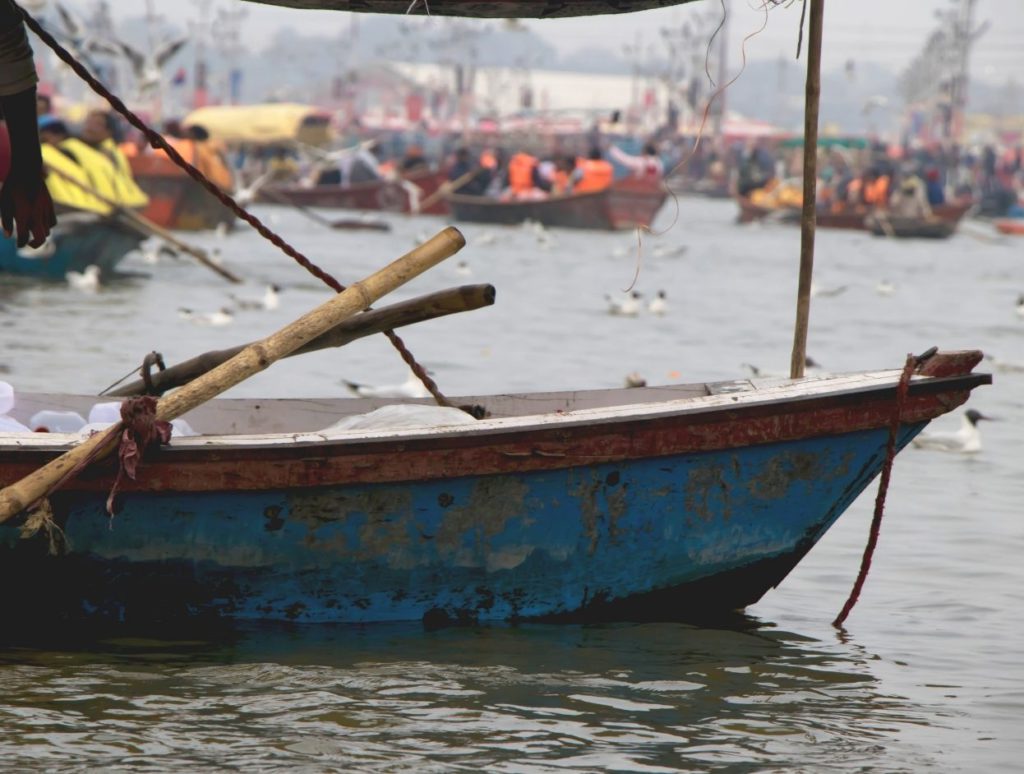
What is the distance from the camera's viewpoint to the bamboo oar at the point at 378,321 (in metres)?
6.53

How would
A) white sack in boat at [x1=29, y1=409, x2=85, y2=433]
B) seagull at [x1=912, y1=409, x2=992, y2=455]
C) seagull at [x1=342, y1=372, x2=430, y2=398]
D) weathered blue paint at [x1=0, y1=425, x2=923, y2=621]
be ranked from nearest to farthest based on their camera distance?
1. weathered blue paint at [x1=0, y1=425, x2=923, y2=621]
2. white sack in boat at [x1=29, y1=409, x2=85, y2=433]
3. seagull at [x1=912, y1=409, x2=992, y2=455]
4. seagull at [x1=342, y1=372, x2=430, y2=398]

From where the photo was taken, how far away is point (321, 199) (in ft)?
129

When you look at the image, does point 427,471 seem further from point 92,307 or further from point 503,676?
point 92,307

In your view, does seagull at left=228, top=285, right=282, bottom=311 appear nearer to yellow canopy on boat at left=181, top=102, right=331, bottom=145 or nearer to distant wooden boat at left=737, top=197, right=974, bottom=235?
distant wooden boat at left=737, top=197, right=974, bottom=235

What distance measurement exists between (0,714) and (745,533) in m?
2.66

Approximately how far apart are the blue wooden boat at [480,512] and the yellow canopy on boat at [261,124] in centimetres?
4357

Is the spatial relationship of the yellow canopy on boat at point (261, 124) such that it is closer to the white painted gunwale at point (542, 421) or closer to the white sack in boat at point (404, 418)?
the white sack in boat at point (404, 418)

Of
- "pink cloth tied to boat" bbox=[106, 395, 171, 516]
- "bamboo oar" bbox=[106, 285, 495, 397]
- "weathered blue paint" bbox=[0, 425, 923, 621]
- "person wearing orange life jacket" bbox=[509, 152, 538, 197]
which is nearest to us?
"pink cloth tied to boat" bbox=[106, 395, 171, 516]

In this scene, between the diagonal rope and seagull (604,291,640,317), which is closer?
the diagonal rope

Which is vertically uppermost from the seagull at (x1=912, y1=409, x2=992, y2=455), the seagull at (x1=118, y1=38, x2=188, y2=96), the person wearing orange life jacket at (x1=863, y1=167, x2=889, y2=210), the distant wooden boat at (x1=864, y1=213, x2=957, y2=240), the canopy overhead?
the seagull at (x1=118, y1=38, x2=188, y2=96)

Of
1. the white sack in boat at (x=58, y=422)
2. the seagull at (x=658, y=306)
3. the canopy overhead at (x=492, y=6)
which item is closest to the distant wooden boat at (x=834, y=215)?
the seagull at (x=658, y=306)

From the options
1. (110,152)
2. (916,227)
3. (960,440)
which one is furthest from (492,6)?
(916,227)

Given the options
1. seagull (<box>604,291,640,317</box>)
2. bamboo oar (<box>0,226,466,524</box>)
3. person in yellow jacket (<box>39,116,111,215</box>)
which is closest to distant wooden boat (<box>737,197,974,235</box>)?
seagull (<box>604,291,640,317</box>)

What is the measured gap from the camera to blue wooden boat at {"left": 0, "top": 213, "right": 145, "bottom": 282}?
18922 millimetres
